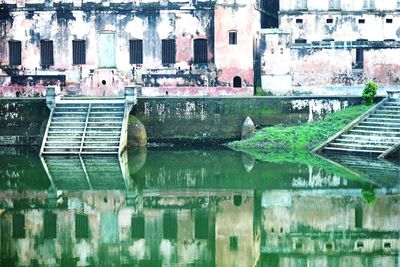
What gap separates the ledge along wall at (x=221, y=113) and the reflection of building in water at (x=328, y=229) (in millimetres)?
7519

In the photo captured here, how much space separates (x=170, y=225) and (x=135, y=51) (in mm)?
13899

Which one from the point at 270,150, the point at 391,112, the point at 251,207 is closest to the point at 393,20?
the point at 391,112

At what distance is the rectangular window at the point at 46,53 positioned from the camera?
1115 inches

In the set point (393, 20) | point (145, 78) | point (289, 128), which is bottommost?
point (289, 128)

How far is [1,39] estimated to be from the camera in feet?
92.9

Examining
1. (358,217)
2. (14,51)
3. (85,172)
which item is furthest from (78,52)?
(358,217)

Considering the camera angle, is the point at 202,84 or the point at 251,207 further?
the point at 202,84

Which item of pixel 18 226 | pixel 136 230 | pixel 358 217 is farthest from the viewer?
pixel 358 217

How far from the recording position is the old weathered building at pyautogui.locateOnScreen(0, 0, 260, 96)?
27.9 m

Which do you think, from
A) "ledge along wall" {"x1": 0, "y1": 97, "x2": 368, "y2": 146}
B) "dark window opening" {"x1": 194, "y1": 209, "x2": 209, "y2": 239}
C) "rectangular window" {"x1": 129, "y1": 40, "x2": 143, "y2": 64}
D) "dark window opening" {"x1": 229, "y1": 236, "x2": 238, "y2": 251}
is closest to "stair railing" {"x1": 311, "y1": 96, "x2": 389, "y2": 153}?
"ledge along wall" {"x1": 0, "y1": 97, "x2": 368, "y2": 146}

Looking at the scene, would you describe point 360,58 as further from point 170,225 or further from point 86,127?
point 170,225

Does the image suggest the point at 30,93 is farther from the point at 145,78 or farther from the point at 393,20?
the point at 393,20

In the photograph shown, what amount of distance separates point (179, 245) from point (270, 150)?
10.8m

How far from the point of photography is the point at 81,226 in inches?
603
